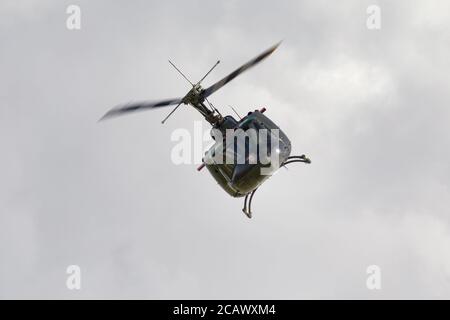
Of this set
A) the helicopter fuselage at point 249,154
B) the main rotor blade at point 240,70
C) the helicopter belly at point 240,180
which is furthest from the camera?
the helicopter belly at point 240,180

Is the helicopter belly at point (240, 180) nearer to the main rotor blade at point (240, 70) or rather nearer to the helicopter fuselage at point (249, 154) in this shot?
the helicopter fuselage at point (249, 154)

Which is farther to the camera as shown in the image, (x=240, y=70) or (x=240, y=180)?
(x=240, y=180)

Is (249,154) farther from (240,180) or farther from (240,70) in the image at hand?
(240,70)

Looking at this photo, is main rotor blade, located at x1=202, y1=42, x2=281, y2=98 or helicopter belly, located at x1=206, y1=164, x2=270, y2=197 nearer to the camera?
main rotor blade, located at x1=202, y1=42, x2=281, y2=98

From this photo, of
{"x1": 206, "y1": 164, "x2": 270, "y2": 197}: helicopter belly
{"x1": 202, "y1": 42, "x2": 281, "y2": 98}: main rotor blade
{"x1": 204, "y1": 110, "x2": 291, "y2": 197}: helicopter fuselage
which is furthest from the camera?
{"x1": 206, "y1": 164, "x2": 270, "y2": 197}: helicopter belly

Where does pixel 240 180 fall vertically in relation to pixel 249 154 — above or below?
below

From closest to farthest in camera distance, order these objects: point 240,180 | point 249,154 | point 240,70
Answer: point 240,70, point 249,154, point 240,180

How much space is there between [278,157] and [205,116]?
23.2 ft

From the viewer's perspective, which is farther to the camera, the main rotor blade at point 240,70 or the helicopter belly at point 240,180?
the helicopter belly at point 240,180

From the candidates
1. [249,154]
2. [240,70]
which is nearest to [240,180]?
[249,154]

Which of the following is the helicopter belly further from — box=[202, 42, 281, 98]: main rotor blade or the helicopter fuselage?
box=[202, 42, 281, 98]: main rotor blade

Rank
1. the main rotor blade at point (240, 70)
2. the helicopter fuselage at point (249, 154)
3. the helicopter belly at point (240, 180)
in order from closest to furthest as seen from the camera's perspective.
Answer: the main rotor blade at point (240, 70)
the helicopter fuselage at point (249, 154)
the helicopter belly at point (240, 180)
